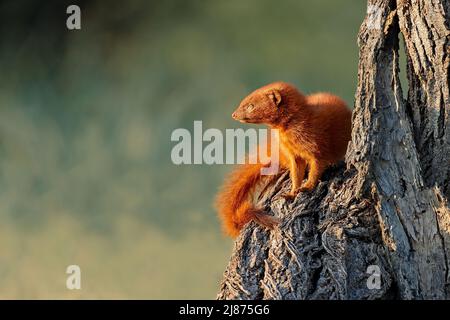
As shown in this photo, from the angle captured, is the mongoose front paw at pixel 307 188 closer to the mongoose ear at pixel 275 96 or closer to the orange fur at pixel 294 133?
the orange fur at pixel 294 133

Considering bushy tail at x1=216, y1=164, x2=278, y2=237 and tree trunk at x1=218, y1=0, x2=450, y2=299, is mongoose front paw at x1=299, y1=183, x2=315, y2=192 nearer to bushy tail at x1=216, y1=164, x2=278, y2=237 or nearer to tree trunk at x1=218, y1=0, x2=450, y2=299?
tree trunk at x1=218, y1=0, x2=450, y2=299

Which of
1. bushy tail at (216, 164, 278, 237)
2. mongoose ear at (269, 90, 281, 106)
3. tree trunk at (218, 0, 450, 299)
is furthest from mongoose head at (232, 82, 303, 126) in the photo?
tree trunk at (218, 0, 450, 299)

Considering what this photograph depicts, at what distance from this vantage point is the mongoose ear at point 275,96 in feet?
22.8

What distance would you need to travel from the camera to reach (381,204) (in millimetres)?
6391

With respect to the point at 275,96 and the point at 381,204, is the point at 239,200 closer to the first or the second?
the point at 275,96

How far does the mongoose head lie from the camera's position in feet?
22.8

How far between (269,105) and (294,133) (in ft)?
0.95

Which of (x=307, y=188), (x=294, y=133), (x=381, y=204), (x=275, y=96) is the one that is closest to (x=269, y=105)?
(x=275, y=96)

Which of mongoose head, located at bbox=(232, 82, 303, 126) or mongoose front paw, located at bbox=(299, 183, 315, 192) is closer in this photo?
mongoose front paw, located at bbox=(299, 183, 315, 192)

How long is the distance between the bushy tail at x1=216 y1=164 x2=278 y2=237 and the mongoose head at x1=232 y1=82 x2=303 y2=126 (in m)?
0.48

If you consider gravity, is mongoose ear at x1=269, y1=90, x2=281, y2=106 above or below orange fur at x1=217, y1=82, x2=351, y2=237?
above
